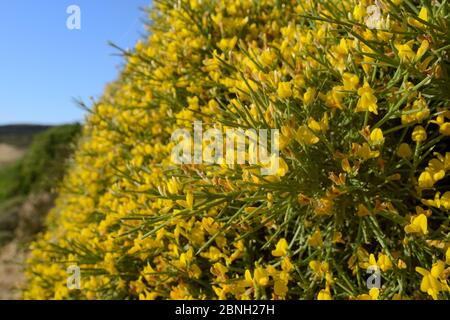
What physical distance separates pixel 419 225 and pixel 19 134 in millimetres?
Result: 26330

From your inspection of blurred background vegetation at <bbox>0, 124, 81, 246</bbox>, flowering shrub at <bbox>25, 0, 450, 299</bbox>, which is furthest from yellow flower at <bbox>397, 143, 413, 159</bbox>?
blurred background vegetation at <bbox>0, 124, 81, 246</bbox>

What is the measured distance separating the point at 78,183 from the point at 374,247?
130 inches

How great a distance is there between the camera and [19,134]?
24.9 meters

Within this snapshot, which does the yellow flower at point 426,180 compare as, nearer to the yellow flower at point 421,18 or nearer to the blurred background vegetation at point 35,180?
the yellow flower at point 421,18

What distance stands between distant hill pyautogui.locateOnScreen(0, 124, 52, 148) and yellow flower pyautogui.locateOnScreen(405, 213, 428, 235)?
946 inches

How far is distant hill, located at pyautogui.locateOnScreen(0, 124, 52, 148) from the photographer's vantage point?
23375 millimetres

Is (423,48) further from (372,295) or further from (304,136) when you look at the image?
(372,295)

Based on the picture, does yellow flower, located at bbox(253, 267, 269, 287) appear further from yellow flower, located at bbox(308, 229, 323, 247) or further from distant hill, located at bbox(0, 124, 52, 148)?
distant hill, located at bbox(0, 124, 52, 148)

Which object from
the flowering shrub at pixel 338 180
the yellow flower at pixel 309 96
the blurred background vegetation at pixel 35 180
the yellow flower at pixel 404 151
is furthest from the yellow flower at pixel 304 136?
the blurred background vegetation at pixel 35 180

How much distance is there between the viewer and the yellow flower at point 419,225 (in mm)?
1283

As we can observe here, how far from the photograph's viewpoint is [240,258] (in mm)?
1893

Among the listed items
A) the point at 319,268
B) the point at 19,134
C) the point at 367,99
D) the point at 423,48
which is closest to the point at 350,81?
the point at 367,99

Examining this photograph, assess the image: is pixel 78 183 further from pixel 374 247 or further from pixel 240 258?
pixel 374 247
